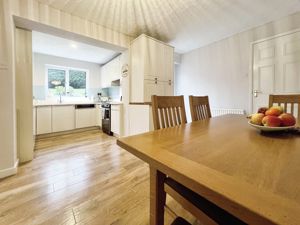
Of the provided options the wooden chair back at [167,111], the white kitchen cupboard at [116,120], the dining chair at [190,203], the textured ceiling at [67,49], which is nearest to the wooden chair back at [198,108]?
the wooden chair back at [167,111]

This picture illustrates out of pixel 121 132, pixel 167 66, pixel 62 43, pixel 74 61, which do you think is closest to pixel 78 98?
pixel 74 61

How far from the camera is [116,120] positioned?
3.70 metres

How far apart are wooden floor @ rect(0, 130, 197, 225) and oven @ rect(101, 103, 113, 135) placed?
1.63 m

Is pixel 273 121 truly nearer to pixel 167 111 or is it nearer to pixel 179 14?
pixel 167 111

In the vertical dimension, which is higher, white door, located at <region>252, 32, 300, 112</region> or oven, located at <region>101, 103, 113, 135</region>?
white door, located at <region>252, 32, 300, 112</region>

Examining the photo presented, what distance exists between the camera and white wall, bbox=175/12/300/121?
2849 millimetres

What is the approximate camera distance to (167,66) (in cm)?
345

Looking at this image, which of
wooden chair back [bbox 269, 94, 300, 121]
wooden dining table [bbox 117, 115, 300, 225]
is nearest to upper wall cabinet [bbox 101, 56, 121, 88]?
wooden chair back [bbox 269, 94, 300, 121]

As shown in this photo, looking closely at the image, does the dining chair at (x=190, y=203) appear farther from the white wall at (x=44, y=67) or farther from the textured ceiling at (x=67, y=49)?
the white wall at (x=44, y=67)

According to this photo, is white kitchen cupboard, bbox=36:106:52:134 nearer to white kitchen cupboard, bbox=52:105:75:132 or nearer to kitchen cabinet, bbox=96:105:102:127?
white kitchen cupboard, bbox=52:105:75:132

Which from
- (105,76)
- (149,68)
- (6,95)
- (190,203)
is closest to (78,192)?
(190,203)

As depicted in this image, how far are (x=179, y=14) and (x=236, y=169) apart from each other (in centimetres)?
273

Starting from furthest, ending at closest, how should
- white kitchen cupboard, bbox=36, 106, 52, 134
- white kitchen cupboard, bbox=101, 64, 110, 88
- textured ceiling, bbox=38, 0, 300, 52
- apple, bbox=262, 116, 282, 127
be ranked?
white kitchen cupboard, bbox=101, 64, 110, 88 → white kitchen cupboard, bbox=36, 106, 52, 134 → textured ceiling, bbox=38, 0, 300, 52 → apple, bbox=262, 116, 282, 127

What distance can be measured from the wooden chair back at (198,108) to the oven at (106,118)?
2.78m
